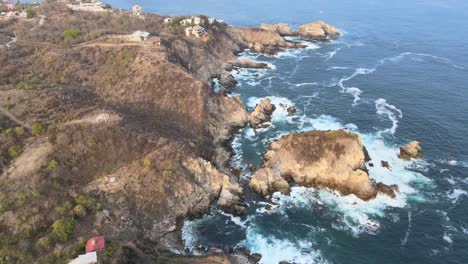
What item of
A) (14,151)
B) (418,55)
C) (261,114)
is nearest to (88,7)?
(261,114)

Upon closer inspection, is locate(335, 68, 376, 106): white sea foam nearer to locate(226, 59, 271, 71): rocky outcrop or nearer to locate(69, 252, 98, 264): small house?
locate(226, 59, 271, 71): rocky outcrop

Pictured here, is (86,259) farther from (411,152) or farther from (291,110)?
(411,152)

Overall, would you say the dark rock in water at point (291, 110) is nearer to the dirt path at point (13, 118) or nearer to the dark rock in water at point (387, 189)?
the dark rock in water at point (387, 189)

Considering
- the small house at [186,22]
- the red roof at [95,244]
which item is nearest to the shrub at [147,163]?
the red roof at [95,244]

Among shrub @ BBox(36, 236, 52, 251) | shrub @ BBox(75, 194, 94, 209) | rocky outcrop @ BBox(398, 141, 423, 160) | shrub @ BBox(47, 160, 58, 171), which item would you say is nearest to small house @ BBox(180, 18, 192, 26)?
shrub @ BBox(47, 160, 58, 171)

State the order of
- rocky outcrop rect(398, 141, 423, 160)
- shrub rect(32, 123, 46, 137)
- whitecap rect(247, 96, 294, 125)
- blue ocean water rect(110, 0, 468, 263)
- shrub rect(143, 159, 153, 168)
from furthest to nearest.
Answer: whitecap rect(247, 96, 294, 125)
rocky outcrop rect(398, 141, 423, 160)
shrub rect(32, 123, 46, 137)
shrub rect(143, 159, 153, 168)
blue ocean water rect(110, 0, 468, 263)

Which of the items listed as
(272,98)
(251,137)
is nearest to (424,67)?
(272,98)

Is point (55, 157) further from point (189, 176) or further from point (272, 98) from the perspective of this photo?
point (272, 98)
